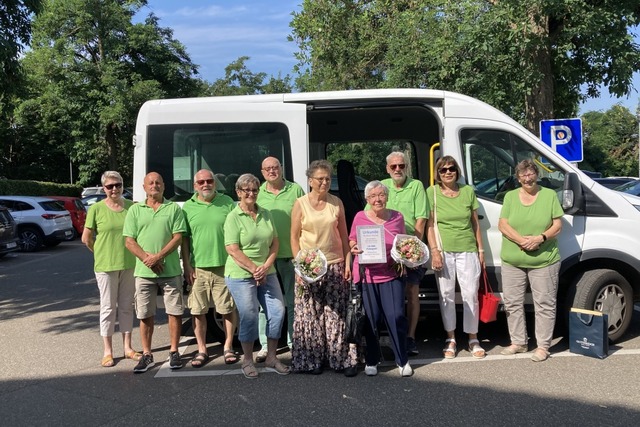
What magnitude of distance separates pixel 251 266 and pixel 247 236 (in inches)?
9.8

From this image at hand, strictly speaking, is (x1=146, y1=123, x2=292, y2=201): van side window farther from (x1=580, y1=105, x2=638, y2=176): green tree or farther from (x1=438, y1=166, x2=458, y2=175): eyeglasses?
(x1=580, y1=105, x2=638, y2=176): green tree

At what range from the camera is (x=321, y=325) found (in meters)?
4.90

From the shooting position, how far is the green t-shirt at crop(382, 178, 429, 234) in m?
5.14

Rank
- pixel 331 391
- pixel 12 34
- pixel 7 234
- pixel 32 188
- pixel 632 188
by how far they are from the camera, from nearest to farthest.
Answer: pixel 331 391
pixel 12 34
pixel 7 234
pixel 632 188
pixel 32 188

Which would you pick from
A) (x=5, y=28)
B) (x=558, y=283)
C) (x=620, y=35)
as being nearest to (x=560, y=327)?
(x=558, y=283)

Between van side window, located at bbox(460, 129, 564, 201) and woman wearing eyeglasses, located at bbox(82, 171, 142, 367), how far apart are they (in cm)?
336

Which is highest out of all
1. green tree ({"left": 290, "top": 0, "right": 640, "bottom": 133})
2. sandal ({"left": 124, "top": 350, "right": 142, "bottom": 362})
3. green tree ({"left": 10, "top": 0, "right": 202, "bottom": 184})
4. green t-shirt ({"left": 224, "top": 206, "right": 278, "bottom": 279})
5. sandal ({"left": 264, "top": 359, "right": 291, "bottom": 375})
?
green tree ({"left": 10, "top": 0, "right": 202, "bottom": 184})

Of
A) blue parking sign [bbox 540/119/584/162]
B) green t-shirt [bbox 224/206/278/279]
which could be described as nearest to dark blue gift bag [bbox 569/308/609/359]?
green t-shirt [bbox 224/206/278/279]

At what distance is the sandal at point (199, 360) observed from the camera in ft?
17.0

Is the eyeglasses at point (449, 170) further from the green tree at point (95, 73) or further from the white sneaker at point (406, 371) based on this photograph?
the green tree at point (95, 73)

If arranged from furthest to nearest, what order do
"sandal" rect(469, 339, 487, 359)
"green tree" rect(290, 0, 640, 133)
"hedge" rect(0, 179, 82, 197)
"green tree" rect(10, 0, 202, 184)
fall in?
"green tree" rect(10, 0, 202, 184) < "hedge" rect(0, 179, 82, 197) < "green tree" rect(290, 0, 640, 133) < "sandal" rect(469, 339, 487, 359)

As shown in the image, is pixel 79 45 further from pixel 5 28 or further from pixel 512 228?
pixel 512 228

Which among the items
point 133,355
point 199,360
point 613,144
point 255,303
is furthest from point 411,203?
point 613,144

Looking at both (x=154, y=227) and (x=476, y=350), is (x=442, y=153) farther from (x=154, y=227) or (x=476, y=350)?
(x=154, y=227)
